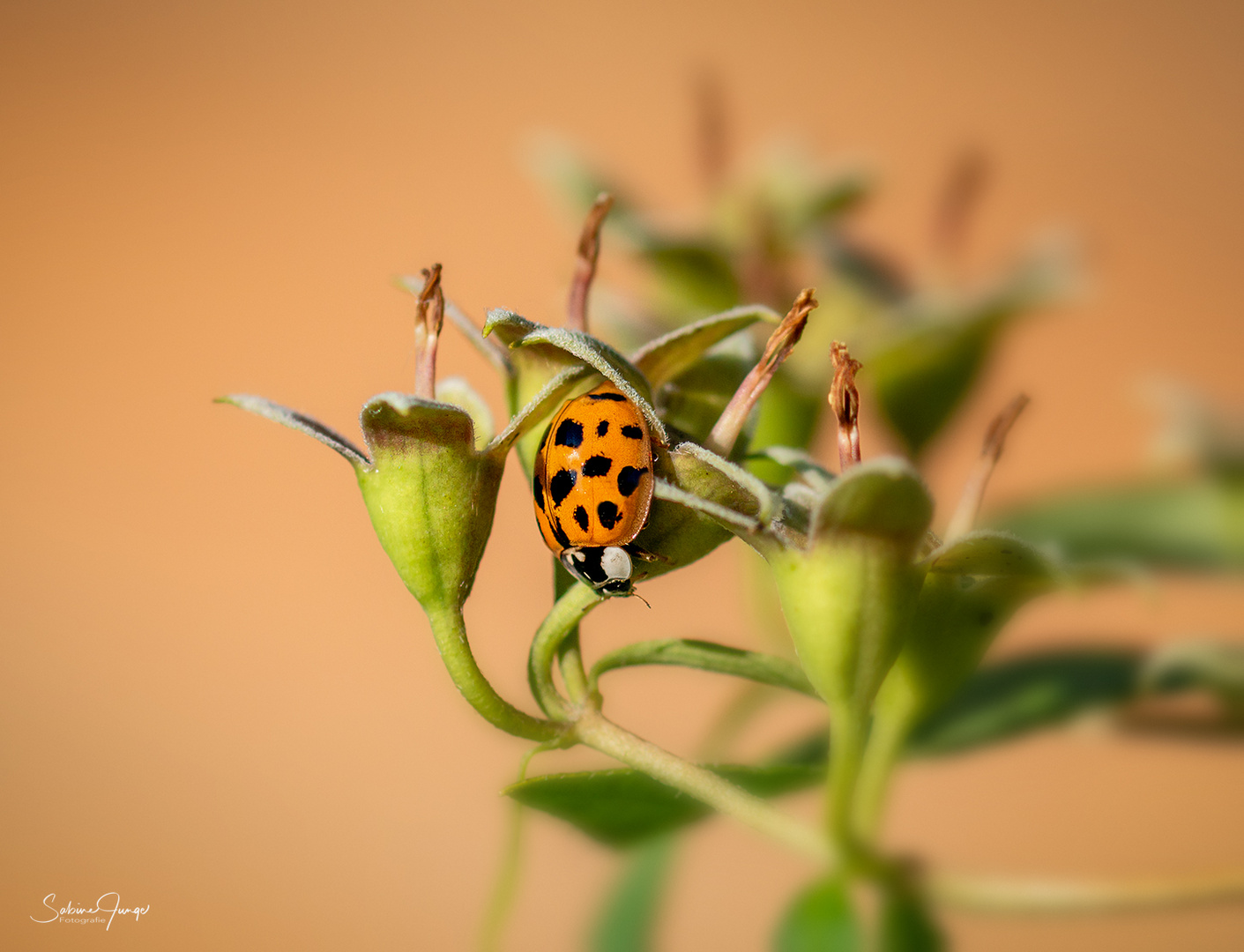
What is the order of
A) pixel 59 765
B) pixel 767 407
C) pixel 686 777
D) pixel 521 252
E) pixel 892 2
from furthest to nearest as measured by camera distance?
pixel 892 2 < pixel 521 252 < pixel 59 765 < pixel 767 407 < pixel 686 777

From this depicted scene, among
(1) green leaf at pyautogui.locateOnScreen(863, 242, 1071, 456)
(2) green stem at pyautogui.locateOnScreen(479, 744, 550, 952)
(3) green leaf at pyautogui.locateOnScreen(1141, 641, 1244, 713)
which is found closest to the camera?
(2) green stem at pyautogui.locateOnScreen(479, 744, 550, 952)

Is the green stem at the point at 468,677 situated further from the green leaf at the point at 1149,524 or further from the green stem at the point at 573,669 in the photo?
the green leaf at the point at 1149,524

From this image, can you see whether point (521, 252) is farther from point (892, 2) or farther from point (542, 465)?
point (542, 465)

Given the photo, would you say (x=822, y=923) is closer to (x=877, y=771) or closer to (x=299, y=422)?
(x=877, y=771)

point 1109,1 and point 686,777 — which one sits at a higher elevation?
point 1109,1

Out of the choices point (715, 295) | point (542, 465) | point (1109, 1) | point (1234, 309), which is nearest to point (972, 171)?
point (715, 295)

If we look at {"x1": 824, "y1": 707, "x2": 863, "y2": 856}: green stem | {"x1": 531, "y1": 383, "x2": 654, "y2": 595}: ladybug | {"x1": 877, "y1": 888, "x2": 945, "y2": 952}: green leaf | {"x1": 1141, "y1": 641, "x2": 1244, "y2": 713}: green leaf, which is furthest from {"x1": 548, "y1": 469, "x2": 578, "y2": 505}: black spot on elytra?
{"x1": 1141, "y1": 641, "x2": 1244, "y2": 713}: green leaf

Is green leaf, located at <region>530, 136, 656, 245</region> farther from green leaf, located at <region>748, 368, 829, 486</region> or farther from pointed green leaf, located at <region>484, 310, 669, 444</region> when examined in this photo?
pointed green leaf, located at <region>484, 310, 669, 444</region>
